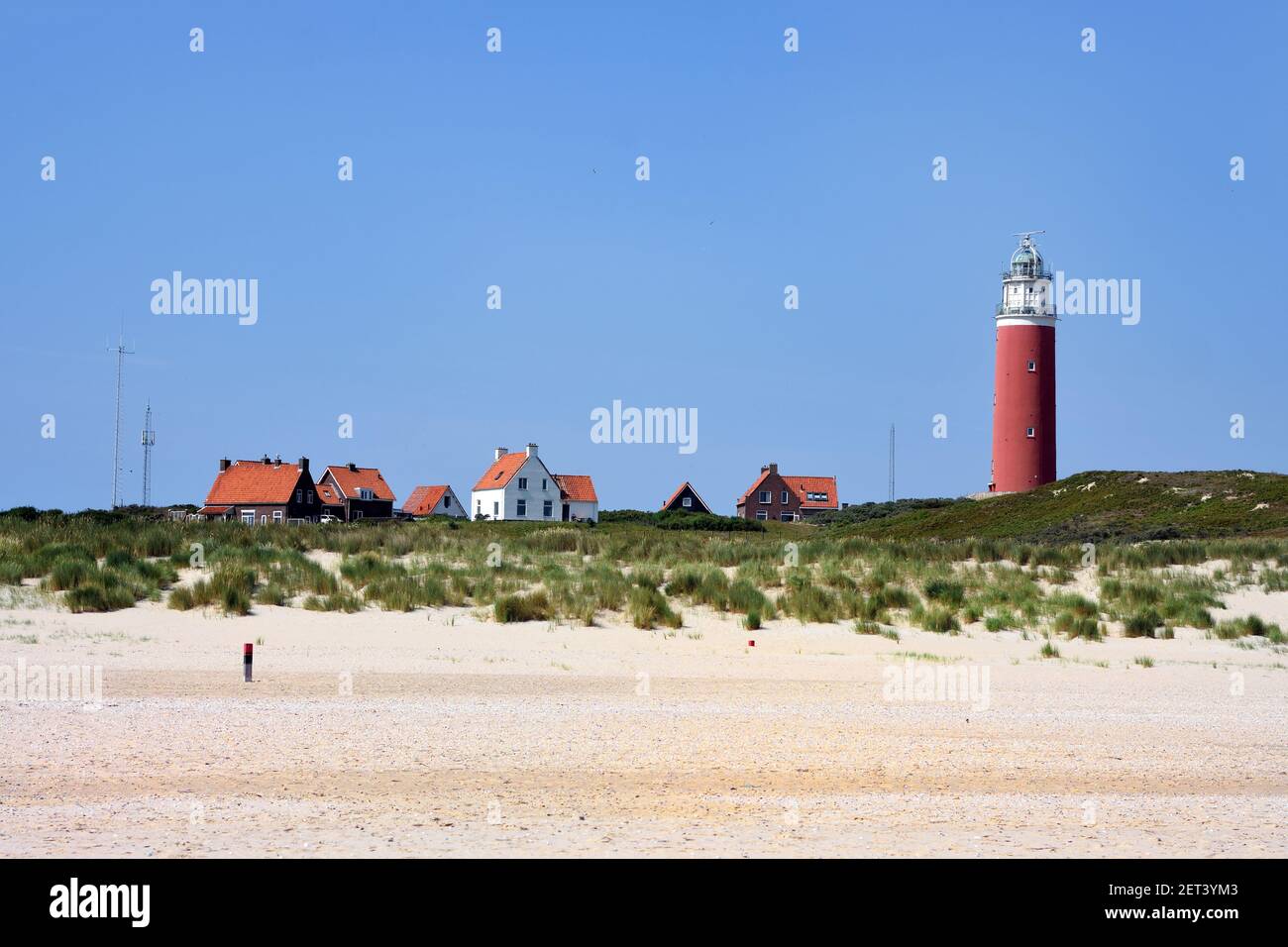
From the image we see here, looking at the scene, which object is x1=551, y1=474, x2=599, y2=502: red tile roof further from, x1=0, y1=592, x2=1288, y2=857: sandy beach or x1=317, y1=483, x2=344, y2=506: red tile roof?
x1=0, y1=592, x2=1288, y2=857: sandy beach

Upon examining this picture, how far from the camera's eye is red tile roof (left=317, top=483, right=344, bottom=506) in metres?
75.5

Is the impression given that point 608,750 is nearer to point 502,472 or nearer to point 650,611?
point 650,611

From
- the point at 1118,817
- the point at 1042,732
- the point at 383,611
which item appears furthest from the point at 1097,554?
the point at 1118,817

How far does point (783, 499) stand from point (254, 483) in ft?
112

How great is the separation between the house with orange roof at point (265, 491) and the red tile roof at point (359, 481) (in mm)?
3628

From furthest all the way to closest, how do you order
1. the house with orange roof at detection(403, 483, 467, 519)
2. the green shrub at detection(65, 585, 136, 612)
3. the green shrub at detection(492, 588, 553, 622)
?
the house with orange roof at detection(403, 483, 467, 519) → the green shrub at detection(492, 588, 553, 622) → the green shrub at detection(65, 585, 136, 612)

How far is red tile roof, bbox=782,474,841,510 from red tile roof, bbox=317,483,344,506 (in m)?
29.9

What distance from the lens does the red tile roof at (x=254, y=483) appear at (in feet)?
233

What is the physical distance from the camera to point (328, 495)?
76.3m

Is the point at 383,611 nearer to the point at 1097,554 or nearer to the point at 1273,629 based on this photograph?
the point at 1273,629

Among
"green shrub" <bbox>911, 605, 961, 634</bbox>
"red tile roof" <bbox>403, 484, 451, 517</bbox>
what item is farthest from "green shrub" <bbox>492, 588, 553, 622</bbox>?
"red tile roof" <bbox>403, 484, 451, 517</bbox>


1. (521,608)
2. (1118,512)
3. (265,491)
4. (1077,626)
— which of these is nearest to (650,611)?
(521,608)

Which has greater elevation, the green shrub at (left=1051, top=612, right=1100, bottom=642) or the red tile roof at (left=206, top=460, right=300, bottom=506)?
the red tile roof at (left=206, top=460, right=300, bottom=506)

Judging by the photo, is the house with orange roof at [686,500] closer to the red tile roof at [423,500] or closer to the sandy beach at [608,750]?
the red tile roof at [423,500]
